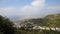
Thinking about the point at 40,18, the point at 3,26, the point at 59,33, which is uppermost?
the point at 40,18

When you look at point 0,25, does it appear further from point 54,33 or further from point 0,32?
point 54,33

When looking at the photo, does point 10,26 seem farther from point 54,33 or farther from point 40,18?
point 40,18

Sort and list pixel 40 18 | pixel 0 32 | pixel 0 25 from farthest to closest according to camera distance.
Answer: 1. pixel 40 18
2. pixel 0 25
3. pixel 0 32

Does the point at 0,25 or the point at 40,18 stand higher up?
the point at 40,18

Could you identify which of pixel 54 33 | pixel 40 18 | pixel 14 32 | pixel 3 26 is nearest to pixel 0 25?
pixel 3 26

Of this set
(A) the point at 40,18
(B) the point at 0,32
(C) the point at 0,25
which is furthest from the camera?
(A) the point at 40,18

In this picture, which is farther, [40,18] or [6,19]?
[40,18]
